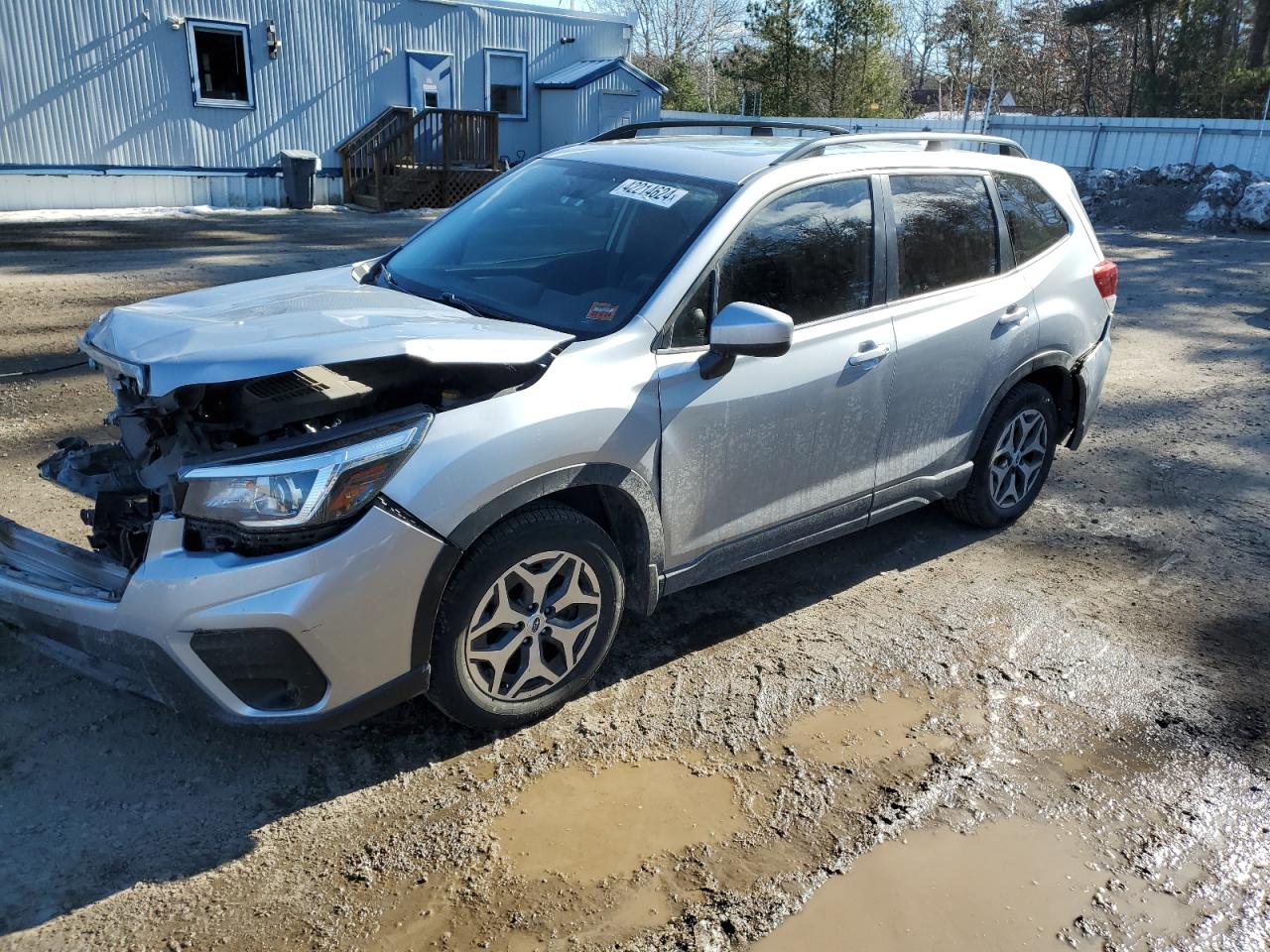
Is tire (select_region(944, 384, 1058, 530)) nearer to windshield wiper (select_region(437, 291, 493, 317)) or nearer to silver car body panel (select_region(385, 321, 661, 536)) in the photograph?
silver car body panel (select_region(385, 321, 661, 536))

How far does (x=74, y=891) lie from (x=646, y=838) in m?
1.52

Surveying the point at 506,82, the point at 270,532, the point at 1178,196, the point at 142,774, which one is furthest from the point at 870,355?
the point at 506,82

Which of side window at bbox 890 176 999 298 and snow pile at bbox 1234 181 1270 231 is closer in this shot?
side window at bbox 890 176 999 298

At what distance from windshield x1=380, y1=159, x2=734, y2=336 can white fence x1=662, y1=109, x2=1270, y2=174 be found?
17397 millimetres

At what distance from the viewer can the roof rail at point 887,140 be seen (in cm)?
384

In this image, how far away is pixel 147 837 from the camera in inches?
109

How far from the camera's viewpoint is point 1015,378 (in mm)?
4609

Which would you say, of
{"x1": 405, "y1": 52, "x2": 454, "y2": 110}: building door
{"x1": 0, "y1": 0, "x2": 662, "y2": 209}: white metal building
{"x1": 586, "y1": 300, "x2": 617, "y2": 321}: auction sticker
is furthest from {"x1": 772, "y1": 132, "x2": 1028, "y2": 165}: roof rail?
{"x1": 405, "y1": 52, "x2": 454, "y2": 110}: building door

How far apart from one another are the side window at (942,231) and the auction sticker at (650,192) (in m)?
0.97

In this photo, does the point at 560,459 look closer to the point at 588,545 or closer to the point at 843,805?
the point at 588,545

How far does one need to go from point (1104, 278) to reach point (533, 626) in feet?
12.0

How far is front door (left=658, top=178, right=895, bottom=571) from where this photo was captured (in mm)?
3410

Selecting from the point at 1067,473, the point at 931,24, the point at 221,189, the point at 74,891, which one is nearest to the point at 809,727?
the point at 74,891

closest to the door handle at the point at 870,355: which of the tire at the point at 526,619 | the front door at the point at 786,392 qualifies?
the front door at the point at 786,392
